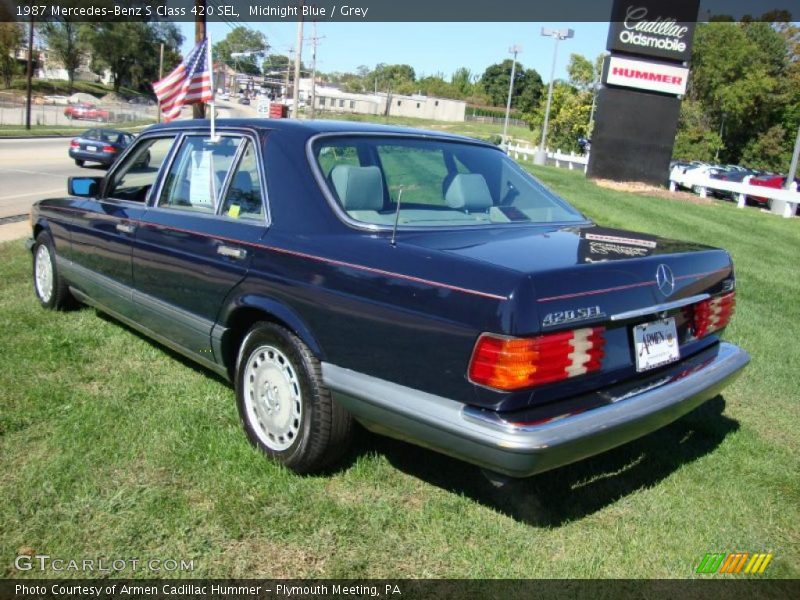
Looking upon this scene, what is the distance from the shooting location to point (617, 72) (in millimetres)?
23672

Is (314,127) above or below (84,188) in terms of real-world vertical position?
above

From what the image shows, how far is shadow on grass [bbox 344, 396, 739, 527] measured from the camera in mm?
3311

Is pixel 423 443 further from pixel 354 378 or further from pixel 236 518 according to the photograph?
pixel 236 518

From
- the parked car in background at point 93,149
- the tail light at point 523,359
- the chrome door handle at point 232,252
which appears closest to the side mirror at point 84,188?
the chrome door handle at point 232,252

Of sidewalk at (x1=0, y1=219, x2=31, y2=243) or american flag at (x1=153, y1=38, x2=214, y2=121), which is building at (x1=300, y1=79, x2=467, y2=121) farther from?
american flag at (x1=153, y1=38, x2=214, y2=121)

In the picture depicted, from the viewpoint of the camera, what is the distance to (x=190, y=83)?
6883mm

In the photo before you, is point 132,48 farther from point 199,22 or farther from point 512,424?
point 512,424

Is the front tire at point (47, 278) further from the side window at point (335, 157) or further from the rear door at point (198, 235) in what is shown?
the side window at point (335, 157)

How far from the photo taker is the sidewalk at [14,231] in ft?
31.6

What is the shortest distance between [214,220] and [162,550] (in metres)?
1.80

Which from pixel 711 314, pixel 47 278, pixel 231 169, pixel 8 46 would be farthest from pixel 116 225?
pixel 8 46

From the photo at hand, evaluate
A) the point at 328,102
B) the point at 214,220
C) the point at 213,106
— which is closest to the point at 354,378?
the point at 214,220

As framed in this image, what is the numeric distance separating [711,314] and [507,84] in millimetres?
134576

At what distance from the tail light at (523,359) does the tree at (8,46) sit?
8155 centimetres
